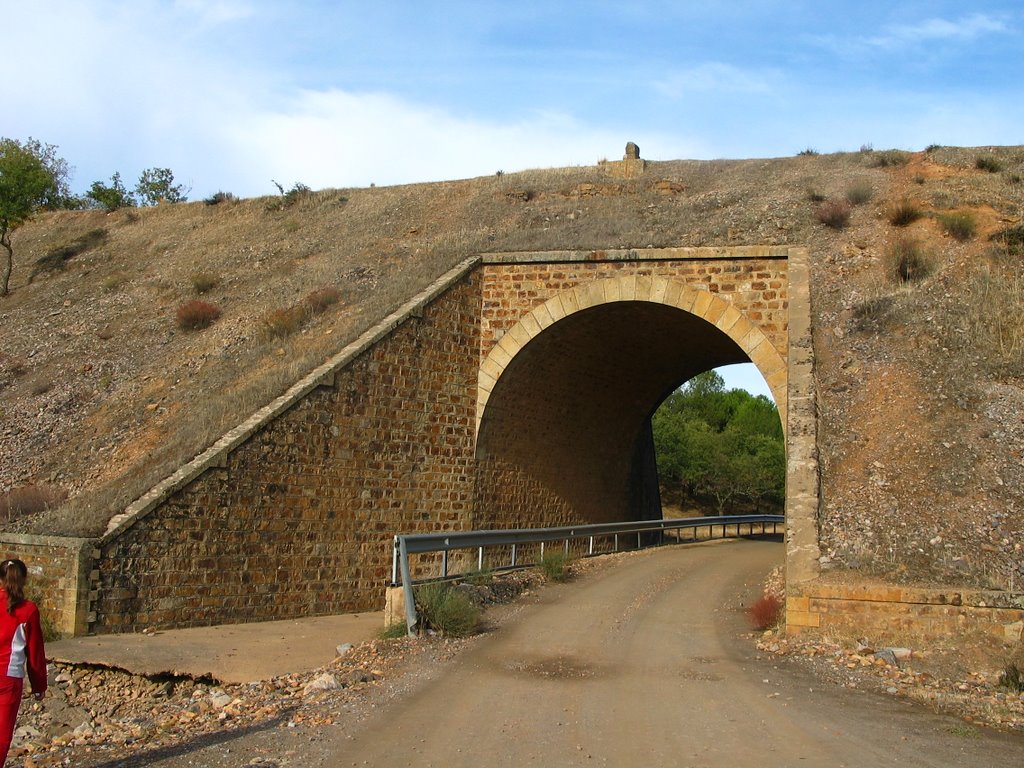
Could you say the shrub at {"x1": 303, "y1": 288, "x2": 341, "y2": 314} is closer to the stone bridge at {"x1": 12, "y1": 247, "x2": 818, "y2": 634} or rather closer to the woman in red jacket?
the stone bridge at {"x1": 12, "y1": 247, "x2": 818, "y2": 634}

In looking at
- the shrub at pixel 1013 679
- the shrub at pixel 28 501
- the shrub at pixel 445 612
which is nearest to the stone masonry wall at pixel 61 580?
the shrub at pixel 28 501

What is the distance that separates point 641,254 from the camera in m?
15.8

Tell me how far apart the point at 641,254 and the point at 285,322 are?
273 inches

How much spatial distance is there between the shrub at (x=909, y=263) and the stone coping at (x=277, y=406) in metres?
Result: 7.02

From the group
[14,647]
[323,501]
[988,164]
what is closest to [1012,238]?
[988,164]

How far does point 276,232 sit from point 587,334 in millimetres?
12383

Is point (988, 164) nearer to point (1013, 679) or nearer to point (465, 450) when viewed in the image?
point (465, 450)

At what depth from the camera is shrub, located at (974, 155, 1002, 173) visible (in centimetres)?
1903

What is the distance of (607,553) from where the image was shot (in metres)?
18.8

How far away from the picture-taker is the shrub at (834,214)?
54.1 feet

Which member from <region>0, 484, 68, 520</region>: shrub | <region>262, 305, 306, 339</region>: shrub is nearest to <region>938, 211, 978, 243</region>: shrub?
<region>262, 305, 306, 339</region>: shrub

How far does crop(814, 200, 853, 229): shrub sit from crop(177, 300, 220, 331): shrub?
12510 mm

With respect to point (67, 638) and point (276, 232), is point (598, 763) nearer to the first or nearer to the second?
point (67, 638)

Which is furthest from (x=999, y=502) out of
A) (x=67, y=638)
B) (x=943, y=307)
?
(x=67, y=638)
